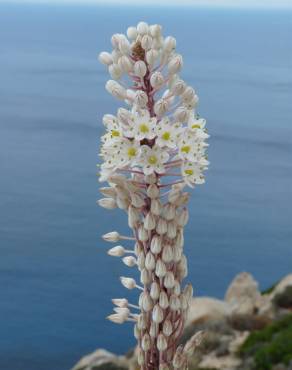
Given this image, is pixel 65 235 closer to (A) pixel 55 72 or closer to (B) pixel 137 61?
(B) pixel 137 61

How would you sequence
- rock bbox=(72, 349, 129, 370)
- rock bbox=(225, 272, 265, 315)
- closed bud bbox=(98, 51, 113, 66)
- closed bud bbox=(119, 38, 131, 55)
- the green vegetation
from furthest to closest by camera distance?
rock bbox=(225, 272, 265, 315)
rock bbox=(72, 349, 129, 370)
the green vegetation
closed bud bbox=(98, 51, 113, 66)
closed bud bbox=(119, 38, 131, 55)

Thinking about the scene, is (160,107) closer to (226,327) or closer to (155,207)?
(155,207)

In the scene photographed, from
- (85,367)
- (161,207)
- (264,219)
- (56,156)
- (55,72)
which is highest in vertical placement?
(55,72)

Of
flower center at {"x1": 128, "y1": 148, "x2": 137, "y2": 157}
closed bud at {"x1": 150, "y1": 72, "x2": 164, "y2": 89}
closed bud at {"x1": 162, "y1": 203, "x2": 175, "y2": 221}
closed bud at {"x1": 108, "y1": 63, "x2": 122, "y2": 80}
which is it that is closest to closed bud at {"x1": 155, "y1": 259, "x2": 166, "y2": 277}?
closed bud at {"x1": 162, "y1": 203, "x2": 175, "y2": 221}

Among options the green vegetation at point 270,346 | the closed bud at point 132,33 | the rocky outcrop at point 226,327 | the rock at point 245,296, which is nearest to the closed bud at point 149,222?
the closed bud at point 132,33

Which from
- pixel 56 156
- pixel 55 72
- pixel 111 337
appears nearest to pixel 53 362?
pixel 111 337

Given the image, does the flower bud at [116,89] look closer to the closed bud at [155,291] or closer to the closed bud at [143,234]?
the closed bud at [143,234]

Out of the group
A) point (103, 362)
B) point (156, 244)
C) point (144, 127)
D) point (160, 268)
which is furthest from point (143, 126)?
point (103, 362)

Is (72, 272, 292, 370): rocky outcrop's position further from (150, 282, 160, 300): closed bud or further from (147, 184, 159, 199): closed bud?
(147, 184, 159, 199): closed bud
